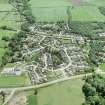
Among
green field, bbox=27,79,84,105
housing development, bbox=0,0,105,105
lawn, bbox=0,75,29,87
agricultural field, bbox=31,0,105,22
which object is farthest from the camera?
agricultural field, bbox=31,0,105,22

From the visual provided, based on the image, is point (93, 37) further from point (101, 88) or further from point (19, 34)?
point (101, 88)

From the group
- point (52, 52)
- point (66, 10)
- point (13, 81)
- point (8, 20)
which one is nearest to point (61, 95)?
point (13, 81)

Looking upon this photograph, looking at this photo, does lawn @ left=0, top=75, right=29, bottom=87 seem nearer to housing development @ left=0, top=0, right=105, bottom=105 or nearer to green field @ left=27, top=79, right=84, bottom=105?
housing development @ left=0, top=0, right=105, bottom=105

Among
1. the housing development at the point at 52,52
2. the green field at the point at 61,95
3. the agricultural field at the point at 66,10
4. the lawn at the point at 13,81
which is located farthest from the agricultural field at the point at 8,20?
the green field at the point at 61,95

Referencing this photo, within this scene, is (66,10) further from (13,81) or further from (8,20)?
(13,81)

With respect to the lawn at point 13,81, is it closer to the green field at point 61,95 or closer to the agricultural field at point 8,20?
the green field at point 61,95

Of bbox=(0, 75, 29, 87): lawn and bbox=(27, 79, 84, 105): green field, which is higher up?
bbox=(0, 75, 29, 87): lawn

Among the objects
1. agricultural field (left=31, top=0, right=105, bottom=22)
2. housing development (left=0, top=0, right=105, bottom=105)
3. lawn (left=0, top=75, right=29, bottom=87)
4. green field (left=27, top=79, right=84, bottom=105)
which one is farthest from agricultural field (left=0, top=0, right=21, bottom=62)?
Answer: green field (left=27, top=79, right=84, bottom=105)
